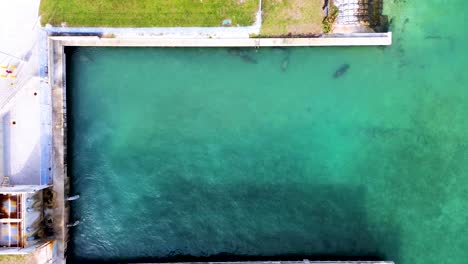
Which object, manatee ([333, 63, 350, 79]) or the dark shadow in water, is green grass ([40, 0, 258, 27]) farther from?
the dark shadow in water

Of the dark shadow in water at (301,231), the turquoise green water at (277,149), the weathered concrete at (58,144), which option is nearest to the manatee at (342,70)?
the turquoise green water at (277,149)

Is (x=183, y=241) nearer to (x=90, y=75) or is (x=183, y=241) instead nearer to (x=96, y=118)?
(x=96, y=118)

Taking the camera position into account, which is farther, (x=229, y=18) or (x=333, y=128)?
(x=333, y=128)

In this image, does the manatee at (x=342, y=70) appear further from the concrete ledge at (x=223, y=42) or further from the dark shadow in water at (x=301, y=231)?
the dark shadow in water at (x=301, y=231)

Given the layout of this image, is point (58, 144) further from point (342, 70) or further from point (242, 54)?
point (342, 70)

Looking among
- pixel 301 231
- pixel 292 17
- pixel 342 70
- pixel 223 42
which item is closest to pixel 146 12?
pixel 223 42

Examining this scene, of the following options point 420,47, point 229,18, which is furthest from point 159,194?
point 420,47
